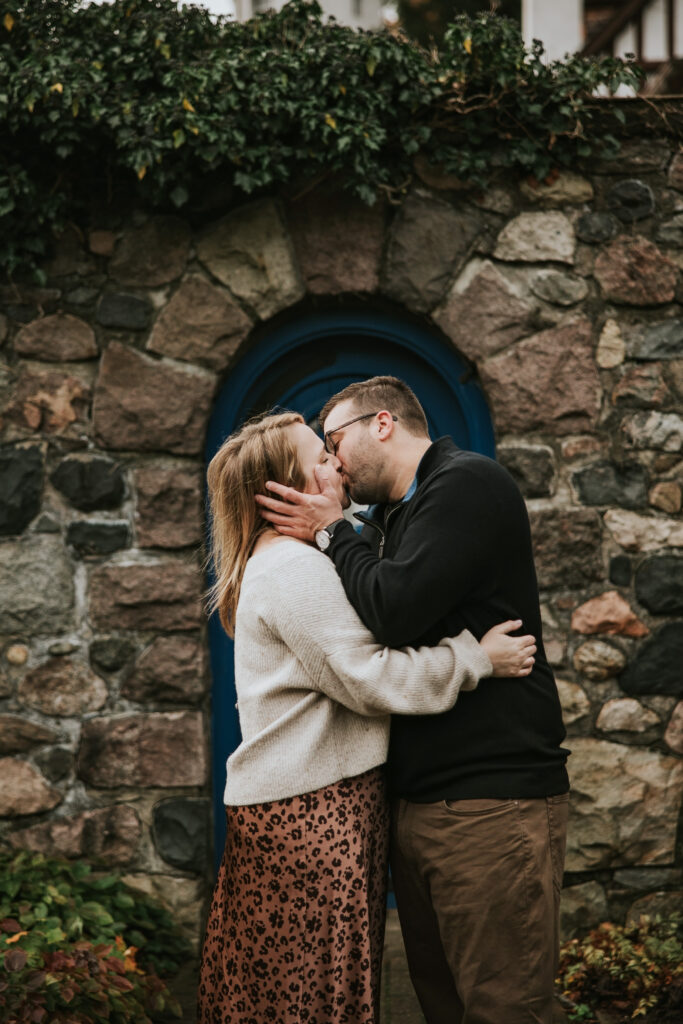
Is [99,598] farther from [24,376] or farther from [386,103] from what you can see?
Answer: [386,103]

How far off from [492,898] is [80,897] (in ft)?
6.06

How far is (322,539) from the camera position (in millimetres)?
2133

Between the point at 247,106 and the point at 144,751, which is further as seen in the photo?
the point at 144,751

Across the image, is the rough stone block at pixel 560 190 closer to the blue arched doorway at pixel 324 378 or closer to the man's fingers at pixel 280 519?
the blue arched doorway at pixel 324 378

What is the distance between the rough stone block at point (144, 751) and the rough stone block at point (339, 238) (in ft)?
5.78

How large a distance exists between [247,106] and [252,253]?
0.51m

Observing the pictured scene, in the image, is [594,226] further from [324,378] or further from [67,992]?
[67,992]

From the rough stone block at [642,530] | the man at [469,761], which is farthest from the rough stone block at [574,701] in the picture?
the man at [469,761]

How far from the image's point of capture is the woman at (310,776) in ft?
6.44

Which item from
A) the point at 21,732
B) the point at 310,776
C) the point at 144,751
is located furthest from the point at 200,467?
the point at 310,776

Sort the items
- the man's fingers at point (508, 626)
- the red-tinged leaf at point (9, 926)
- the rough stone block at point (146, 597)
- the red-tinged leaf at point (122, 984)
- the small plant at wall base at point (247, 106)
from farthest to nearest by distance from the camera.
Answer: the rough stone block at point (146, 597), the small plant at wall base at point (247, 106), the red-tinged leaf at point (9, 926), the red-tinged leaf at point (122, 984), the man's fingers at point (508, 626)

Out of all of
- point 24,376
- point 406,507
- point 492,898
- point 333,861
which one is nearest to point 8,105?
point 24,376

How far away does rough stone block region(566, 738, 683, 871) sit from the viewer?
3469mm

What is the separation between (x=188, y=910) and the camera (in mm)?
3451
